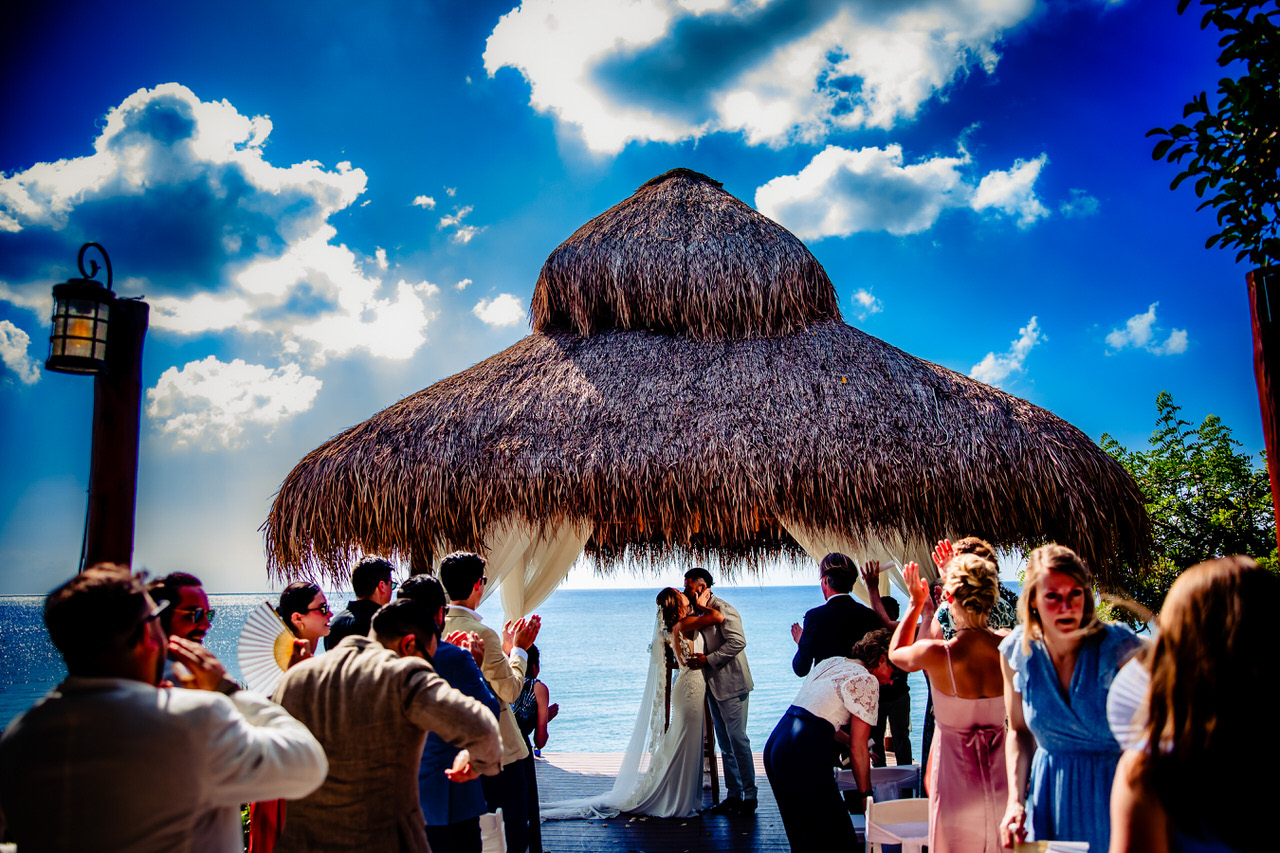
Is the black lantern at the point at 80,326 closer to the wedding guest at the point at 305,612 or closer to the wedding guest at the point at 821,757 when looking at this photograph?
the wedding guest at the point at 305,612

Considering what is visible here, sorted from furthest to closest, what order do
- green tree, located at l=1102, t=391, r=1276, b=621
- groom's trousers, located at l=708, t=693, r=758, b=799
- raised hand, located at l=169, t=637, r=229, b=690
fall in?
green tree, located at l=1102, t=391, r=1276, b=621 < groom's trousers, located at l=708, t=693, r=758, b=799 < raised hand, located at l=169, t=637, r=229, b=690

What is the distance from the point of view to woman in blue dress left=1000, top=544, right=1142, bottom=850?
1.90 metres

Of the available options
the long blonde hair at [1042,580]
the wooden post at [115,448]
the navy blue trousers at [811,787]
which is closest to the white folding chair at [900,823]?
the navy blue trousers at [811,787]

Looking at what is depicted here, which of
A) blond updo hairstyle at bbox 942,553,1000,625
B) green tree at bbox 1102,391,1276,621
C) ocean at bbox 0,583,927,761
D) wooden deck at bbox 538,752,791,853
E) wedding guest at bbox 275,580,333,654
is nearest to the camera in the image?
blond updo hairstyle at bbox 942,553,1000,625

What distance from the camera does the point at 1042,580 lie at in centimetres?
203

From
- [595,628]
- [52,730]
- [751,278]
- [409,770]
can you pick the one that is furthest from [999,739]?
[595,628]

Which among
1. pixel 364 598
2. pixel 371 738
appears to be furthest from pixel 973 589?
pixel 364 598

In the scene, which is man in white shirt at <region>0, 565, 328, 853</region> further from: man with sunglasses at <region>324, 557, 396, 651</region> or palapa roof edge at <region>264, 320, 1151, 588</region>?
palapa roof edge at <region>264, 320, 1151, 588</region>

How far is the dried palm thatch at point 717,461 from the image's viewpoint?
5.16m

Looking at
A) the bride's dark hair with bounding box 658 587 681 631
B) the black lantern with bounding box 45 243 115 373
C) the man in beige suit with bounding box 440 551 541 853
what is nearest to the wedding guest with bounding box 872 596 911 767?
the bride's dark hair with bounding box 658 587 681 631

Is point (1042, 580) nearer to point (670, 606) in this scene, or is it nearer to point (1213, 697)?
point (1213, 697)

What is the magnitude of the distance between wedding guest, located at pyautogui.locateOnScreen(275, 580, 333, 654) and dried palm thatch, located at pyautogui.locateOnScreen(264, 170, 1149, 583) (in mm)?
2380

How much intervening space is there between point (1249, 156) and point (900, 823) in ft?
8.53

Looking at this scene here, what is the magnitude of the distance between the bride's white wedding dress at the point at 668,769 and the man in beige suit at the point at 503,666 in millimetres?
1939
